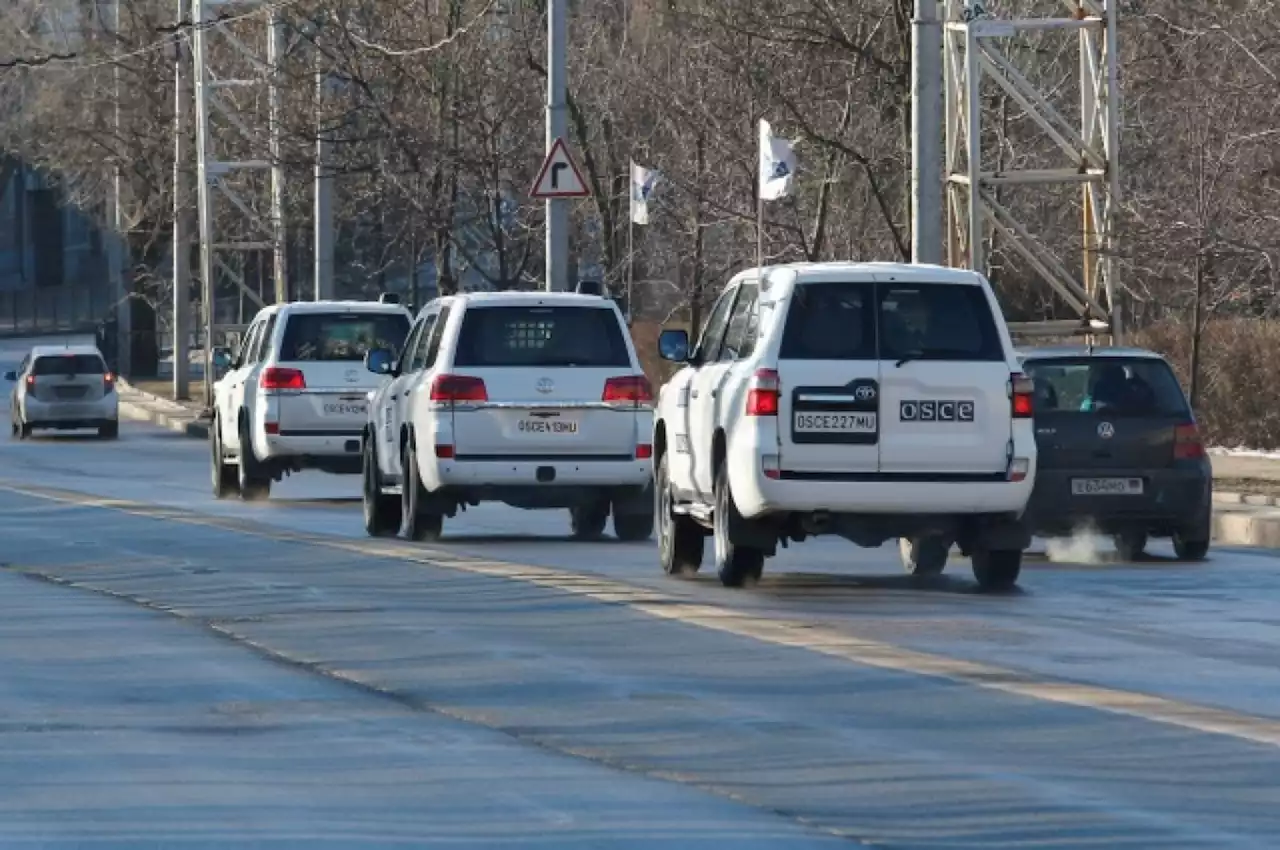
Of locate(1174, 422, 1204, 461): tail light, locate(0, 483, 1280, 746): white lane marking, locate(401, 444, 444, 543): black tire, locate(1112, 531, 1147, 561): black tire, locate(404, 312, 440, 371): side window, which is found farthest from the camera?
locate(404, 312, 440, 371): side window

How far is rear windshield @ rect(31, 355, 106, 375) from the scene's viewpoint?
155ft

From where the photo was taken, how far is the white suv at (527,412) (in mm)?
21156

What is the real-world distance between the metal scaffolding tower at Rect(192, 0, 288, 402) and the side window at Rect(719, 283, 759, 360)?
21673mm

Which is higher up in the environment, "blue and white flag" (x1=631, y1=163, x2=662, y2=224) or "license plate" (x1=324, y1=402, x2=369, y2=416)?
"blue and white flag" (x1=631, y1=163, x2=662, y2=224)

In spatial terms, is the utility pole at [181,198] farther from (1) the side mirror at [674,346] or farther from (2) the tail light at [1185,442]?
(1) the side mirror at [674,346]

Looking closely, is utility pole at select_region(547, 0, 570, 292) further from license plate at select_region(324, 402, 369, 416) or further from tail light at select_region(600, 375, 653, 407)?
tail light at select_region(600, 375, 653, 407)

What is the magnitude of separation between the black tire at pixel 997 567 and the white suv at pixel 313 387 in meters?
10.8

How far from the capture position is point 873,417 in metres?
16.5

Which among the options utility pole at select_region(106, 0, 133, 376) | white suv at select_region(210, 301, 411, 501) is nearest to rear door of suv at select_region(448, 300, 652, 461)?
white suv at select_region(210, 301, 411, 501)

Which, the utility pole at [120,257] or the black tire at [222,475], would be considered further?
the utility pole at [120,257]

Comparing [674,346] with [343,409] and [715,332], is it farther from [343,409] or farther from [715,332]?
[343,409]

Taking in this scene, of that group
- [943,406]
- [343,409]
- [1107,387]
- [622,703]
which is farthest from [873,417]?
[343,409]

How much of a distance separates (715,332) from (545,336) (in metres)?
3.50

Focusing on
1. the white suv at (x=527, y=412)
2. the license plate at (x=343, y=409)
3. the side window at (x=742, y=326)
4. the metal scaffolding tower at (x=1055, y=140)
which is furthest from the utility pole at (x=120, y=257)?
the side window at (x=742, y=326)
